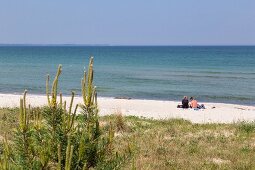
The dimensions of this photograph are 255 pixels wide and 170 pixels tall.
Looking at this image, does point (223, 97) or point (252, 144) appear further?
point (223, 97)

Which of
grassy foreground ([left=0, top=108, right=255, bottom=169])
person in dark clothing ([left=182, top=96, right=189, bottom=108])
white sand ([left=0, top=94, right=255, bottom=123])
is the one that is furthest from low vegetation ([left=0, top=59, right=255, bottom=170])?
person in dark clothing ([left=182, top=96, right=189, bottom=108])

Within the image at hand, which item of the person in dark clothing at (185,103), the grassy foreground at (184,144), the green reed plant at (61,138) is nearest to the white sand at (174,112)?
the person in dark clothing at (185,103)

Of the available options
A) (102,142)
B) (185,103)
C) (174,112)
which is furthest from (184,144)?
(185,103)

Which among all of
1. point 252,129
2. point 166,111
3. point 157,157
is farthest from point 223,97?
point 157,157

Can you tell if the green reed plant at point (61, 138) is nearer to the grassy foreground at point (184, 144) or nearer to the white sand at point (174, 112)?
the grassy foreground at point (184, 144)

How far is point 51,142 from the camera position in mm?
4832

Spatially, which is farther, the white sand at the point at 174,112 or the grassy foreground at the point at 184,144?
the white sand at the point at 174,112

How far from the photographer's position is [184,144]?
14.3 meters

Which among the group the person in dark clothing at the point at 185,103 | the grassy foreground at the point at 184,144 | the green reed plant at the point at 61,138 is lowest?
the person in dark clothing at the point at 185,103

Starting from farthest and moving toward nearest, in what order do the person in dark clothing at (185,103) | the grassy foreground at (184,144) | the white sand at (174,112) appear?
the person in dark clothing at (185,103) < the white sand at (174,112) < the grassy foreground at (184,144)

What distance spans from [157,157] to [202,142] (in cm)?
293

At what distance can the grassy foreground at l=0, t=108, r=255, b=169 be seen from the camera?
38.0 ft

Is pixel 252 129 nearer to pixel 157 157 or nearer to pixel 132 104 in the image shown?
pixel 157 157

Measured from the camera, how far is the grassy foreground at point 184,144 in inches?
456
